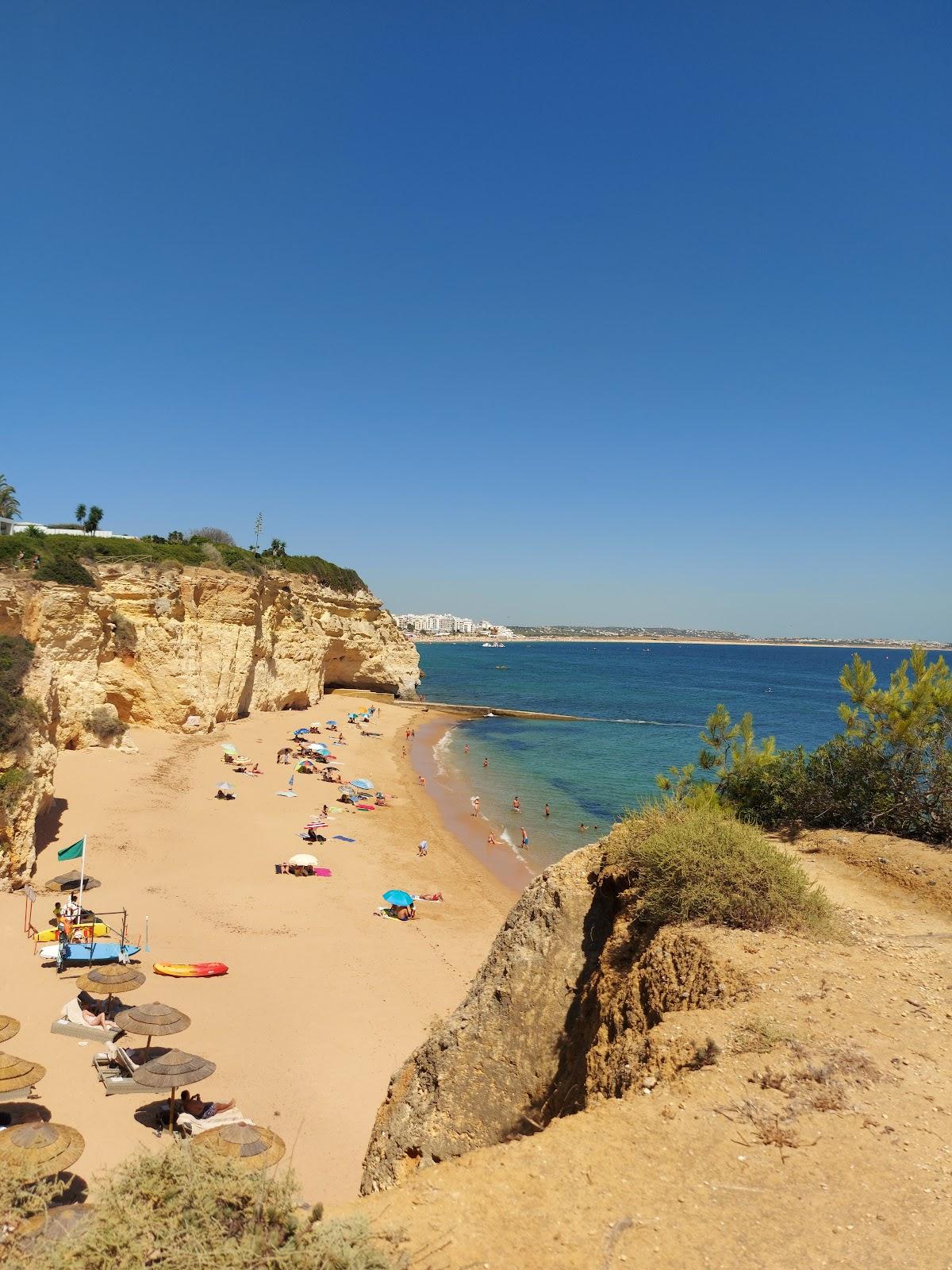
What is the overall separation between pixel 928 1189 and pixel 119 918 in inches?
651

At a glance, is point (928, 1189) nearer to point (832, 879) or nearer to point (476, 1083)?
point (476, 1083)

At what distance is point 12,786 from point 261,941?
696 cm

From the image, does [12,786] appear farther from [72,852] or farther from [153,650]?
[153,650]

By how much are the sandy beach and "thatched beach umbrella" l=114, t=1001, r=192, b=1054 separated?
114 cm

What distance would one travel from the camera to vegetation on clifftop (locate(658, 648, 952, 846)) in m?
10.2

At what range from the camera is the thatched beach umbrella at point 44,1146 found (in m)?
7.12

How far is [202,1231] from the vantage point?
360 centimetres

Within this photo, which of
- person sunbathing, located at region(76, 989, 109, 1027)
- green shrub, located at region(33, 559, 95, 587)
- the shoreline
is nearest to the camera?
person sunbathing, located at region(76, 989, 109, 1027)

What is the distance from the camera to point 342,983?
14.4 m

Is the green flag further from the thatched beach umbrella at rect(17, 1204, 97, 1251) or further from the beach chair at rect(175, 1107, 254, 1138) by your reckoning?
the thatched beach umbrella at rect(17, 1204, 97, 1251)

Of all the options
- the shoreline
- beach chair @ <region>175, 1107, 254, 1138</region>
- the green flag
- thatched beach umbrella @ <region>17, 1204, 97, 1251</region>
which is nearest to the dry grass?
thatched beach umbrella @ <region>17, 1204, 97, 1251</region>

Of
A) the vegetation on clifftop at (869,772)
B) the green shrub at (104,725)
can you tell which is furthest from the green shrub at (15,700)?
the vegetation on clifftop at (869,772)

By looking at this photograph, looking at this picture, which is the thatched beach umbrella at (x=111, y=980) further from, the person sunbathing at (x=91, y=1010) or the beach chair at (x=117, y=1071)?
the beach chair at (x=117, y=1071)

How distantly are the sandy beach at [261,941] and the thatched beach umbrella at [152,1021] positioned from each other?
1.14 meters
